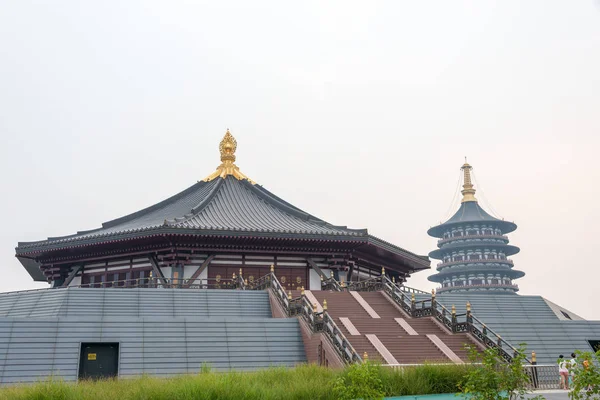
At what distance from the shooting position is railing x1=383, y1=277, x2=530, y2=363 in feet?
71.2

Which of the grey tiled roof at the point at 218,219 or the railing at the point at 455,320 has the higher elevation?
the grey tiled roof at the point at 218,219

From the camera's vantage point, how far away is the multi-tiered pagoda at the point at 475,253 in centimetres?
6506

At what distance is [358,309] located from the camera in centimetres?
2542

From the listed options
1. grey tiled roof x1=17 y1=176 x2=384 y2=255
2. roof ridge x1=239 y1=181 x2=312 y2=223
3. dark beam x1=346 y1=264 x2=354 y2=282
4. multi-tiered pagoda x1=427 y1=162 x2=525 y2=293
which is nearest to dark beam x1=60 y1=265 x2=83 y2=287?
grey tiled roof x1=17 y1=176 x2=384 y2=255

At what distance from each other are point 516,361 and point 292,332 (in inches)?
512

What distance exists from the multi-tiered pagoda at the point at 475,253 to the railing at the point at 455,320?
39.6m

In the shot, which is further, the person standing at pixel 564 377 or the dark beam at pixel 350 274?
the dark beam at pixel 350 274

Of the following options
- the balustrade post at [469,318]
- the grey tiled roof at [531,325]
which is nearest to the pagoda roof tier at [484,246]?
the grey tiled roof at [531,325]

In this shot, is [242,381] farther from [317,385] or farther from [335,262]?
[335,262]

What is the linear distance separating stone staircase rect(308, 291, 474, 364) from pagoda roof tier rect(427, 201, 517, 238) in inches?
Result: 1658

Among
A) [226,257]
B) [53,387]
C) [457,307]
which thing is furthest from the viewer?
[226,257]

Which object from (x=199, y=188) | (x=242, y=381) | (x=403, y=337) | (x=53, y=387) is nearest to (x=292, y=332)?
(x=403, y=337)

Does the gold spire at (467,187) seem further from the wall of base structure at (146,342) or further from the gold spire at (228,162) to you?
the wall of base structure at (146,342)

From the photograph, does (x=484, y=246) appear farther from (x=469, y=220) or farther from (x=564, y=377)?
(x=564, y=377)
